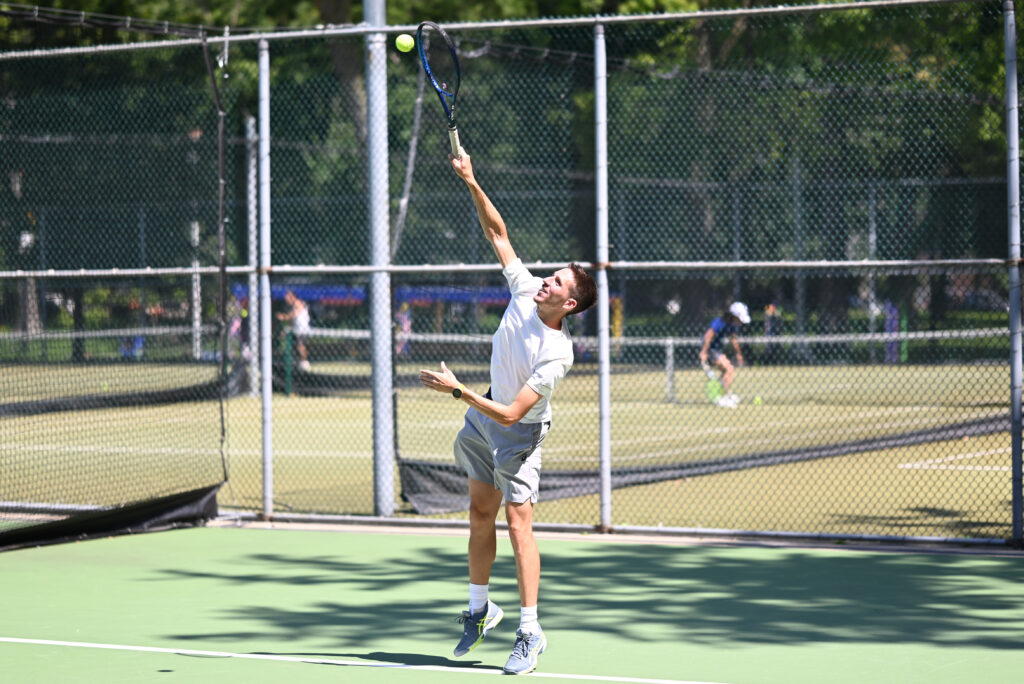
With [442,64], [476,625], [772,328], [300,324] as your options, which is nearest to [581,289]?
[476,625]

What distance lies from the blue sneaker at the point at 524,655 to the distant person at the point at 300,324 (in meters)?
13.3

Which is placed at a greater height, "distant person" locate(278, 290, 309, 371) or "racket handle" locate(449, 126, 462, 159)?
"racket handle" locate(449, 126, 462, 159)

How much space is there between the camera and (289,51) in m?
23.2

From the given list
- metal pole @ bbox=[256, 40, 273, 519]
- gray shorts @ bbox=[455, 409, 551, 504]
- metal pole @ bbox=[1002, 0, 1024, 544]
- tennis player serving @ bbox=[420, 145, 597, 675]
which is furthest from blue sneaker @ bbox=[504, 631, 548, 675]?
metal pole @ bbox=[256, 40, 273, 519]

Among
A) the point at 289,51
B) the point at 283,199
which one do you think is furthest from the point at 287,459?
the point at 289,51

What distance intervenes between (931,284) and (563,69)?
784 centimetres

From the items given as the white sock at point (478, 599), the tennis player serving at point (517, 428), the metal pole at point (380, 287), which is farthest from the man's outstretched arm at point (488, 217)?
the metal pole at point (380, 287)

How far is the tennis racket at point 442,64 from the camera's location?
20.1 feet

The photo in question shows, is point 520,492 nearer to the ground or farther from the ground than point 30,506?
farther from the ground

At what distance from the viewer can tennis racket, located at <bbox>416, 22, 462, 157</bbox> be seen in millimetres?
Answer: 6117

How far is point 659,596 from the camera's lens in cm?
714

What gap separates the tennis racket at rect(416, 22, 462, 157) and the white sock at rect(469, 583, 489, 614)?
6.57 ft

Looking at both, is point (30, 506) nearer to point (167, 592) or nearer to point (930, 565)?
point (167, 592)

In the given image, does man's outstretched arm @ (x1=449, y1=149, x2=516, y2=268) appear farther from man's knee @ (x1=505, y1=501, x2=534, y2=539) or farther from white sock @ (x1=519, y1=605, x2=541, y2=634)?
white sock @ (x1=519, y1=605, x2=541, y2=634)
